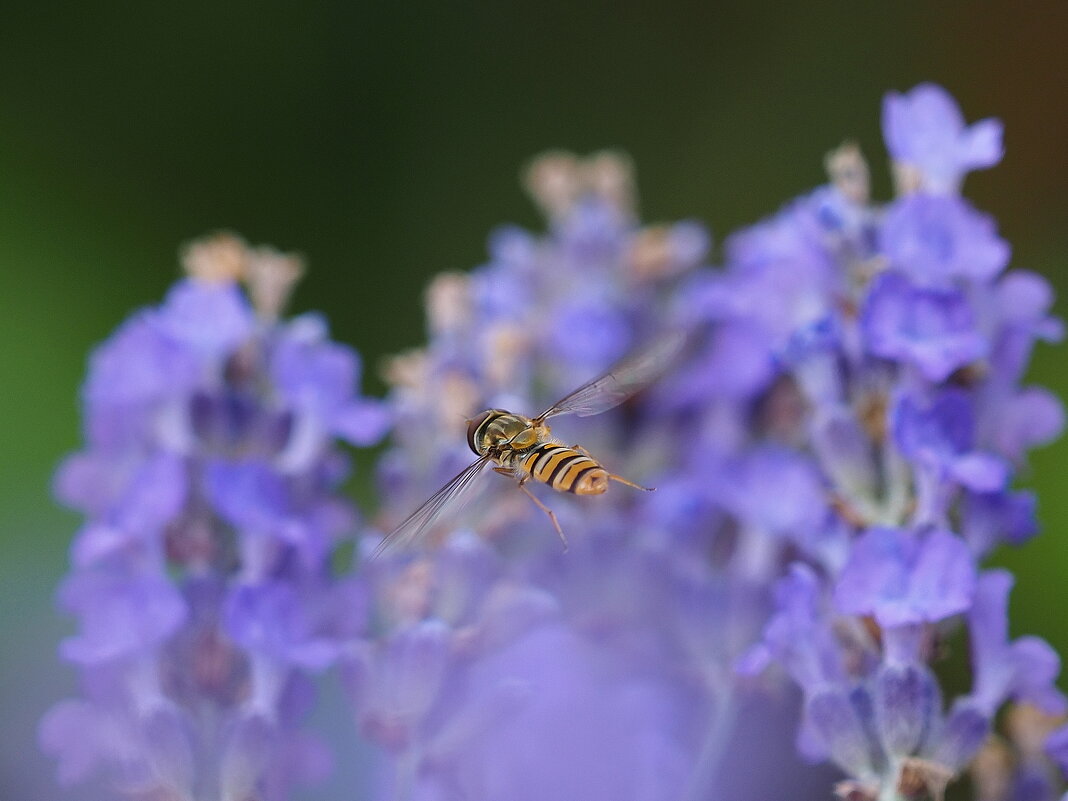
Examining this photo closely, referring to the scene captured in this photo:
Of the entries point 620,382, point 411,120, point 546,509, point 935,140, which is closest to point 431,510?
point 546,509

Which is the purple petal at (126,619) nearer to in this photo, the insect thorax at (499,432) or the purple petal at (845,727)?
the insect thorax at (499,432)

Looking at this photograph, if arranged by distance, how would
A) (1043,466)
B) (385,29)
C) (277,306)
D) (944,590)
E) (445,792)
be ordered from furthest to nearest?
(385,29) → (1043,466) → (277,306) → (445,792) → (944,590)

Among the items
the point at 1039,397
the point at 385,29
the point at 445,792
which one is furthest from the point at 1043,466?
the point at 385,29

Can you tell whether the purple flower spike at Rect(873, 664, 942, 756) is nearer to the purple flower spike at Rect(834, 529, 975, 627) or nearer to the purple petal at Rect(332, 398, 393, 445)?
the purple flower spike at Rect(834, 529, 975, 627)

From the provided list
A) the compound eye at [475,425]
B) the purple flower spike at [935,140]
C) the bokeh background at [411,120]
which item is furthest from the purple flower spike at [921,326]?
the bokeh background at [411,120]

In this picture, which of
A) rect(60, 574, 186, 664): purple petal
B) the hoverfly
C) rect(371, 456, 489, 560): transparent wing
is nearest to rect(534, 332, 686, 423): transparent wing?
the hoverfly

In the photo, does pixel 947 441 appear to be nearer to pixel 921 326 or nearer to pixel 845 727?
pixel 921 326

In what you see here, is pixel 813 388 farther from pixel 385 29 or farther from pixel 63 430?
pixel 385 29
